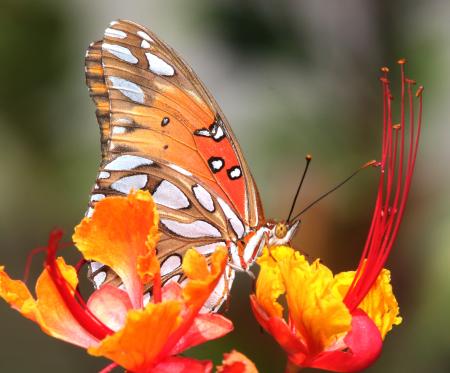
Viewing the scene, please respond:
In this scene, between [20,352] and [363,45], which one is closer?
[363,45]

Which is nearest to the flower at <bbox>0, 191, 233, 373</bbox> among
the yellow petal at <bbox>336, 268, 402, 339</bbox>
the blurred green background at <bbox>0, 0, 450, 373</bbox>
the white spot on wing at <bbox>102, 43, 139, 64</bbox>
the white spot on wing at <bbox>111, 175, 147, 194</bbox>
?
the yellow petal at <bbox>336, 268, 402, 339</bbox>

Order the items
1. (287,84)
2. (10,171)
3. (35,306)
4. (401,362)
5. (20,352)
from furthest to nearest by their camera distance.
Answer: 1. (20,352)
2. (10,171)
3. (287,84)
4. (401,362)
5. (35,306)

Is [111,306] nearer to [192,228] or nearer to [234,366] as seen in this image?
[234,366]

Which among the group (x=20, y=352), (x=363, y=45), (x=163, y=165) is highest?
(x=363, y=45)

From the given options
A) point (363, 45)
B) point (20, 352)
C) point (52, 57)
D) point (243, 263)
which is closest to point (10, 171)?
point (52, 57)

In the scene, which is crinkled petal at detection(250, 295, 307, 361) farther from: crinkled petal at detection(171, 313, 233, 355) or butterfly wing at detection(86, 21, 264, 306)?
butterfly wing at detection(86, 21, 264, 306)

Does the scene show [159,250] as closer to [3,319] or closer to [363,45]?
[363,45]

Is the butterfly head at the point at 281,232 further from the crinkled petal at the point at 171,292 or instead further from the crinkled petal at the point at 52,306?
the crinkled petal at the point at 52,306
